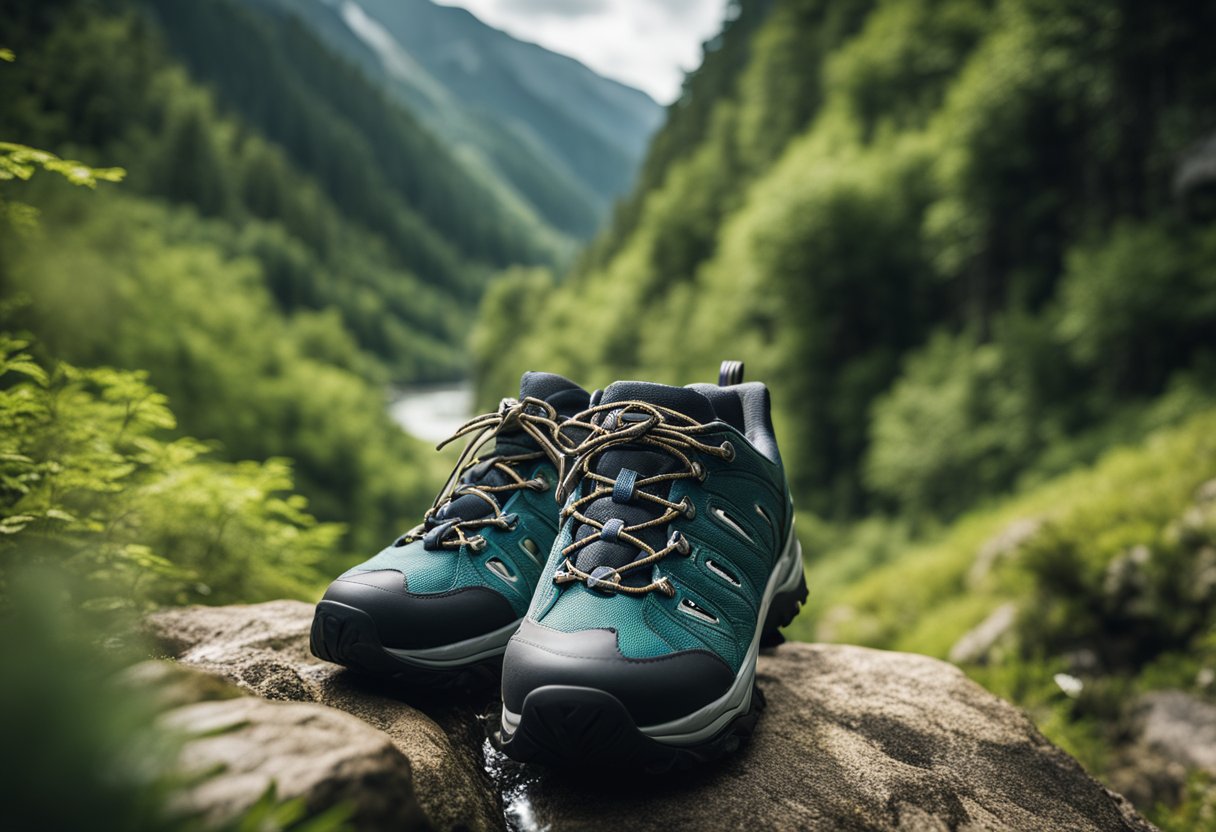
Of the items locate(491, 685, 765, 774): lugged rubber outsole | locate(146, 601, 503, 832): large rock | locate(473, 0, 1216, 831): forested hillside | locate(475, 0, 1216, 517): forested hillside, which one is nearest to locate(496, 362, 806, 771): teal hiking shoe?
locate(491, 685, 765, 774): lugged rubber outsole

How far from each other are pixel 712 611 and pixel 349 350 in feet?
147

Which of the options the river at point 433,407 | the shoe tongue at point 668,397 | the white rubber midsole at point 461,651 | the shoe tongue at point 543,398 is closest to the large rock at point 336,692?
the white rubber midsole at point 461,651

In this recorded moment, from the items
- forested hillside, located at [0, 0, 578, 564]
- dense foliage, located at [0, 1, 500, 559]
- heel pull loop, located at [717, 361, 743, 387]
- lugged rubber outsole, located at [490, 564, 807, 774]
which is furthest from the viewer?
forested hillside, located at [0, 0, 578, 564]

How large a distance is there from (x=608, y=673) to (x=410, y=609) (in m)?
0.50

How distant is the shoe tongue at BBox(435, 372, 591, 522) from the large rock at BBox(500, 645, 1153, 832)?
32.0 inches

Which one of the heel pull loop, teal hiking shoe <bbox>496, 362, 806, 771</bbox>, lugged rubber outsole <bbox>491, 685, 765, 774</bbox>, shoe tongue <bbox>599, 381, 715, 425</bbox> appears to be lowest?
lugged rubber outsole <bbox>491, 685, 765, 774</bbox>

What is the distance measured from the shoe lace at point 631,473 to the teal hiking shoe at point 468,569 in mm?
164

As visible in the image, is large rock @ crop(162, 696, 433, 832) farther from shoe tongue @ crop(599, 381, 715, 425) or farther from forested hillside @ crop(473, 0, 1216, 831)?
forested hillside @ crop(473, 0, 1216, 831)

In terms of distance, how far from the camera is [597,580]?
5.24 feet

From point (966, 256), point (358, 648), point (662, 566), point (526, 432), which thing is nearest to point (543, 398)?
point (526, 432)

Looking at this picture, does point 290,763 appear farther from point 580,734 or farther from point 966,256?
point 966,256

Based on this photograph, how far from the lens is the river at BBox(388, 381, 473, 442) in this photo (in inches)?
2478

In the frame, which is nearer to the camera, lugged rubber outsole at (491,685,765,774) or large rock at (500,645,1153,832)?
lugged rubber outsole at (491,685,765,774)

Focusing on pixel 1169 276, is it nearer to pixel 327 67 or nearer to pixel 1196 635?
pixel 1196 635
